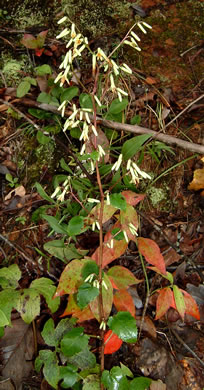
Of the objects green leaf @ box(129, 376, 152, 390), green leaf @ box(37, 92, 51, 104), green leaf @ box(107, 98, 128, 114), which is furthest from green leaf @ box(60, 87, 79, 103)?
green leaf @ box(129, 376, 152, 390)

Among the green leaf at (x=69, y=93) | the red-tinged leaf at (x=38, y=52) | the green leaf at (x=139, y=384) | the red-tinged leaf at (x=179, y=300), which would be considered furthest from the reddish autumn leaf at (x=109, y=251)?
the red-tinged leaf at (x=38, y=52)

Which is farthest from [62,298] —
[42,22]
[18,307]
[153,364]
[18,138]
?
[42,22]

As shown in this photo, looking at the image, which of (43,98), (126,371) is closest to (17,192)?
(43,98)

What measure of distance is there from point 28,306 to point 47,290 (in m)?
0.14

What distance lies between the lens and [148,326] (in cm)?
226

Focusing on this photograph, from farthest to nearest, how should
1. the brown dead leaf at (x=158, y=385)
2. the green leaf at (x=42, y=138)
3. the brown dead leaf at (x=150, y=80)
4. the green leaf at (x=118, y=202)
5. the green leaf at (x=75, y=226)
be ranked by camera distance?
the brown dead leaf at (x=150, y=80), the green leaf at (x=42, y=138), the brown dead leaf at (x=158, y=385), the green leaf at (x=75, y=226), the green leaf at (x=118, y=202)

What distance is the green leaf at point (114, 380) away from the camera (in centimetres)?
186

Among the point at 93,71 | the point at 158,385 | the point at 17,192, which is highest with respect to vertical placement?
the point at 93,71

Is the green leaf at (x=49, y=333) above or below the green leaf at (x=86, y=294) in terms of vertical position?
below

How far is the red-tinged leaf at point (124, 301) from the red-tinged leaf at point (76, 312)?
18 cm

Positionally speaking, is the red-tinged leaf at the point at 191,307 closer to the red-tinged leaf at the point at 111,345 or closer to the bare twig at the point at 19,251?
the red-tinged leaf at the point at 111,345

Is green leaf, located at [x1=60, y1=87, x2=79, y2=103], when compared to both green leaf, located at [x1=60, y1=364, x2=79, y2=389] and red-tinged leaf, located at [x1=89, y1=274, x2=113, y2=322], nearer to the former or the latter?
red-tinged leaf, located at [x1=89, y1=274, x2=113, y2=322]

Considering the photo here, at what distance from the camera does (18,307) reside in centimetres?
205

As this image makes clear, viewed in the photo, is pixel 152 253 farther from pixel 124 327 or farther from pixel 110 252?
pixel 124 327
